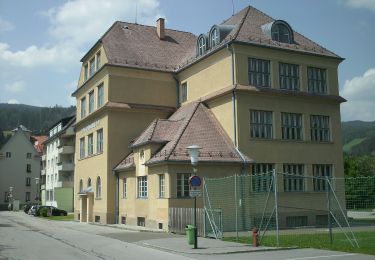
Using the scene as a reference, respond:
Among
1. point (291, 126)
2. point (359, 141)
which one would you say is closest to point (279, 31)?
point (291, 126)

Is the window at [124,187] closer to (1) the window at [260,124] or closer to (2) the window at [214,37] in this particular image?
(1) the window at [260,124]

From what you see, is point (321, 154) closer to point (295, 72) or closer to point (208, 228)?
point (295, 72)

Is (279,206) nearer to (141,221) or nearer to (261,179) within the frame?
(261,179)

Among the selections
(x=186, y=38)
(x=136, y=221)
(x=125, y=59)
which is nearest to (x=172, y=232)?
(x=136, y=221)

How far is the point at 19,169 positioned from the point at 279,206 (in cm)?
8608

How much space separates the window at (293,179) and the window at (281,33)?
30.6ft

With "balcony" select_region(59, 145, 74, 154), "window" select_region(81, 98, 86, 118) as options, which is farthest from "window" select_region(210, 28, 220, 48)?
"balcony" select_region(59, 145, 74, 154)

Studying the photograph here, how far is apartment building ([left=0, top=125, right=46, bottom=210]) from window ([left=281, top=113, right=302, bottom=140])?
76945 millimetres

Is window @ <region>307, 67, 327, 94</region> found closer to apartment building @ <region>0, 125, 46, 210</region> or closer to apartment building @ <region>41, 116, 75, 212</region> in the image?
apartment building @ <region>41, 116, 75, 212</region>

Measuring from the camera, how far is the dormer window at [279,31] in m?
33.9

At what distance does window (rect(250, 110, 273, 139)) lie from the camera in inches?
1256

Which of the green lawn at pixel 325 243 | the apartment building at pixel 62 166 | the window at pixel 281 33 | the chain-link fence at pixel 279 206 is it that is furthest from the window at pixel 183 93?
the apartment building at pixel 62 166

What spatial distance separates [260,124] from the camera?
3222cm

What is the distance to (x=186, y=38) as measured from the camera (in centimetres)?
4684
